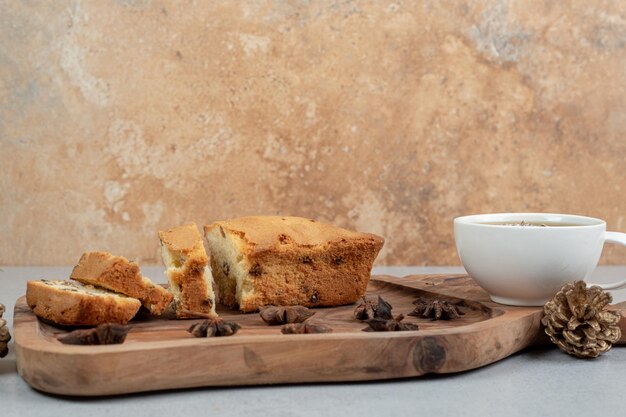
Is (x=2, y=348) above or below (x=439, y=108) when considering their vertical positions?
below

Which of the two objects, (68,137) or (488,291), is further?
(68,137)

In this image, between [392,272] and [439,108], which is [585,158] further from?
[392,272]

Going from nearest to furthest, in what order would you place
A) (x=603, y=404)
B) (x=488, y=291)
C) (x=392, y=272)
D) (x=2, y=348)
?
(x=603, y=404)
(x=2, y=348)
(x=488, y=291)
(x=392, y=272)

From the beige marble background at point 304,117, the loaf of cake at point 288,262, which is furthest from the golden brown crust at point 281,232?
the beige marble background at point 304,117

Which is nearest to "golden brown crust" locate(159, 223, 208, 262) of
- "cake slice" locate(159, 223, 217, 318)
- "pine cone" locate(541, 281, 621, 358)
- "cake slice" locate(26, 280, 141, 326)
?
"cake slice" locate(159, 223, 217, 318)

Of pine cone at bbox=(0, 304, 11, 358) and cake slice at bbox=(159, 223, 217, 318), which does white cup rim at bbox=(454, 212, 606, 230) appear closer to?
cake slice at bbox=(159, 223, 217, 318)

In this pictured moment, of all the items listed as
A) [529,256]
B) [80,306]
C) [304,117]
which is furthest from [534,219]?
[304,117]

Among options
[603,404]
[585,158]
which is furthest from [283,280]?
[585,158]
